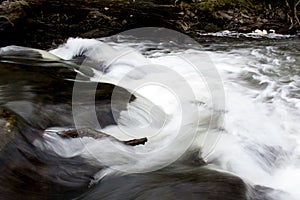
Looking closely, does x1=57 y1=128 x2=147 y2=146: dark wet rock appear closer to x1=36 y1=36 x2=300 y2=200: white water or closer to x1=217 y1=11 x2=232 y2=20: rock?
x1=36 y1=36 x2=300 y2=200: white water

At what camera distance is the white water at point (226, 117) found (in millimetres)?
3855

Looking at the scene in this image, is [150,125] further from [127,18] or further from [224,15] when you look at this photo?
[224,15]

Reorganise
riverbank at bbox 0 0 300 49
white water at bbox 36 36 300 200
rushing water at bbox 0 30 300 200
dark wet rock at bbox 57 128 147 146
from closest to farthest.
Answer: rushing water at bbox 0 30 300 200
dark wet rock at bbox 57 128 147 146
white water at bbox 36 36 300 200
riverbank at bbox 0 0 300 49

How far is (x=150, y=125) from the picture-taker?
15.8 ft

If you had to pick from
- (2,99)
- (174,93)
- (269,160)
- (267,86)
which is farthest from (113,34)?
(269,160)

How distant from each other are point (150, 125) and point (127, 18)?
5309 millimetres

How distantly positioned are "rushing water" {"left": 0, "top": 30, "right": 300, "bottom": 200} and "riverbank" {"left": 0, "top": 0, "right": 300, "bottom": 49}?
4.85 ft

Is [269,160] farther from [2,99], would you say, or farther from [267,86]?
[2,99]

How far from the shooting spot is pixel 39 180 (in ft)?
10.1

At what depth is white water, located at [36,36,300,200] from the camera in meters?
3.86

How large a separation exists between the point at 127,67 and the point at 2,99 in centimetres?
318

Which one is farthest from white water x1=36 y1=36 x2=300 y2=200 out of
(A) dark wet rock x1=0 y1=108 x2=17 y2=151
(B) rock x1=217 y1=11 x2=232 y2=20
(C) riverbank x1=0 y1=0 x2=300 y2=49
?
(B) rock x1=217 y1=11 x2=232 y2=20

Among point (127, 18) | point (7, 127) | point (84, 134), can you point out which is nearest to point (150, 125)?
point (84, 134)

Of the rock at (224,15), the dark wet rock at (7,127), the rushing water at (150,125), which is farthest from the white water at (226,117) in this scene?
the rock at (224,15)
